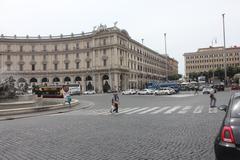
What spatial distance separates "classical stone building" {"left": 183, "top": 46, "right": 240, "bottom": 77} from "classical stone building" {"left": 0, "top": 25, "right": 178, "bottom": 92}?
63449 millimetres

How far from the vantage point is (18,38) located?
10531cm

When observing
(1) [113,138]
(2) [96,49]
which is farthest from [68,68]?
(1) [113,138]

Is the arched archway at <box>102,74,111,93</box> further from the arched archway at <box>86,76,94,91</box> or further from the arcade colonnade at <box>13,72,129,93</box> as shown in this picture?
the arched archway at <box>86,76,94,91</box>

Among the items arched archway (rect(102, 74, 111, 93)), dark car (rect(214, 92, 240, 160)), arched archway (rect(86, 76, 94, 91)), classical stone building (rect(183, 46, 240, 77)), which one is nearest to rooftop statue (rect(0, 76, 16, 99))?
dark car (rect(214, 92, 240, 160))

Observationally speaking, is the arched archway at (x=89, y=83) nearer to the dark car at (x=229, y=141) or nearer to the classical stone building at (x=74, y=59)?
the classical stone building at (x=74, y=59)

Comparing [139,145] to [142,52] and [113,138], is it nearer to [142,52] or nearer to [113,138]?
[113,138]

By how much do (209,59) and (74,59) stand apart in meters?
83.7

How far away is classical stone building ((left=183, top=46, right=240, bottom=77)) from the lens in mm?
155250

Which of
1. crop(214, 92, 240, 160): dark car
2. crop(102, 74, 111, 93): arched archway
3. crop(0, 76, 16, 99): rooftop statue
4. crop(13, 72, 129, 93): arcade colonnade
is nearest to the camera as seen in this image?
crop(214, 92, 240, 160): dark car

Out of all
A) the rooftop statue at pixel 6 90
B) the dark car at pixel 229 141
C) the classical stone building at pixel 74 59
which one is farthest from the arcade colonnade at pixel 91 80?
the dark car at pixel 229 141

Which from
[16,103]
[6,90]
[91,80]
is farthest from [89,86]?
[16,103]

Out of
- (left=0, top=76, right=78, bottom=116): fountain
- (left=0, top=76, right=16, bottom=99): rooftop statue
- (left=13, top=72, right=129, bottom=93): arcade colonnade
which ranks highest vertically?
(left=13, top=72, right=129, bottom=93): arcade colonnade

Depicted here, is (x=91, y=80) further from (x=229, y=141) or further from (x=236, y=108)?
(x=229, y=141)

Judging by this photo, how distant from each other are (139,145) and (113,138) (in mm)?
1523
